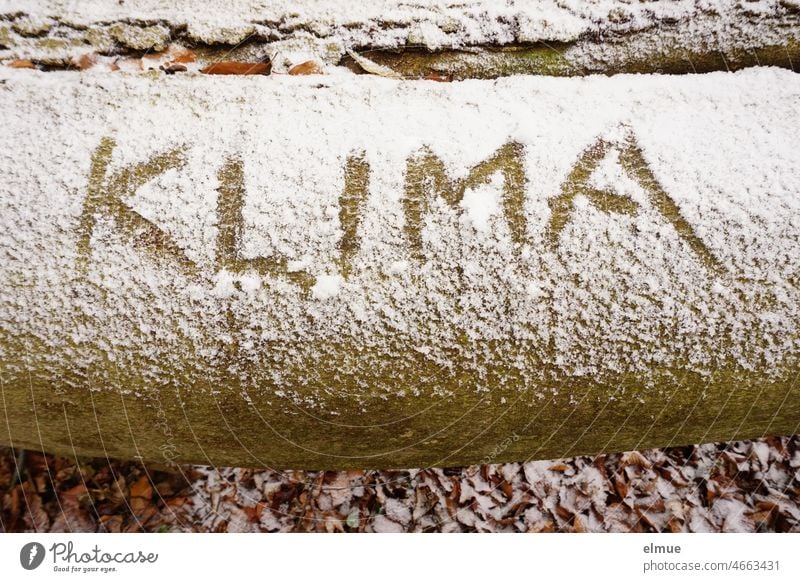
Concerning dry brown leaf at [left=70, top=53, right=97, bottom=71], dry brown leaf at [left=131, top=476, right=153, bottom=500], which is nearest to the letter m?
dry brown leaf at [left=70, top=53, right=97, bottom=71]

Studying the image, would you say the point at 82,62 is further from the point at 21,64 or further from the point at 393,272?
the point at 393,272

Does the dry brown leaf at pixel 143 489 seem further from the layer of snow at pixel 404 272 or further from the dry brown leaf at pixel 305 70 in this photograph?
the dry brown leaf at pixel 305 70

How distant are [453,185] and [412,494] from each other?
130cm

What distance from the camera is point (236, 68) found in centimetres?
118

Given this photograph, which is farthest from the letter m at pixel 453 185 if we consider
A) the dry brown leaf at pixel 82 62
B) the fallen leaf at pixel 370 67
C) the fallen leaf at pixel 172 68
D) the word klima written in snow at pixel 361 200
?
the dry brown leaf at pixel 82 62

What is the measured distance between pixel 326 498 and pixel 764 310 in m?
1.49

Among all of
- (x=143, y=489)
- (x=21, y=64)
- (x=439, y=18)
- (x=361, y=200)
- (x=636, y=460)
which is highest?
(x=439, y=18)

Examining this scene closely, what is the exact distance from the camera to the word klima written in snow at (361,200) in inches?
34.0

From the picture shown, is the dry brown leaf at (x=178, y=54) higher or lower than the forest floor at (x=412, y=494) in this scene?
higher

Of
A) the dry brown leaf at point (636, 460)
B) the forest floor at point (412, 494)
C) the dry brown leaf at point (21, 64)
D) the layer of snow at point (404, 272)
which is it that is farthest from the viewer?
the dry brown leaf at point (636, 460)

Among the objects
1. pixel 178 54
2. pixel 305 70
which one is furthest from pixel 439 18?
pixel 178 54

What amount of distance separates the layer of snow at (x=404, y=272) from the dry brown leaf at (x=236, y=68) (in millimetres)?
358

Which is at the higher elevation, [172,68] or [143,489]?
[172,68]

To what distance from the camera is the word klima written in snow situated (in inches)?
34.0
